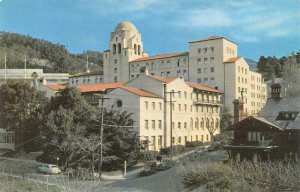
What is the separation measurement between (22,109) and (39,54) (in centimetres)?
160

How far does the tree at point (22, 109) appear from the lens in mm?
6699

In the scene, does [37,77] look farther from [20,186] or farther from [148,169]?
[148,169]

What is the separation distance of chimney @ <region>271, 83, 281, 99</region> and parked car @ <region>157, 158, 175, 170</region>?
1.49 meters

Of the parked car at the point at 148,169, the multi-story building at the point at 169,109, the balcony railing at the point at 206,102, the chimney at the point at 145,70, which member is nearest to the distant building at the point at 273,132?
the balcony railing at the point at 206,102

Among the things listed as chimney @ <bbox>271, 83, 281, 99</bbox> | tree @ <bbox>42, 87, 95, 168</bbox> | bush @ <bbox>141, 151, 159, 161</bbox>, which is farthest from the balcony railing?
tree @ <bbox>42, 87, 95, 168</bbox>

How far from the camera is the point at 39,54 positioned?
656cm

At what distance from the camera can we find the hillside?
5.94 meters

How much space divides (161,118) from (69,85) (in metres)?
1.60

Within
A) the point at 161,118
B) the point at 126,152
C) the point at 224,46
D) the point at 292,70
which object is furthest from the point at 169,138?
the point at 292,70

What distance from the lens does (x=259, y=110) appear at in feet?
17.3

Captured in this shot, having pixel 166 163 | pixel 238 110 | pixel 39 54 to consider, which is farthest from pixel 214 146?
pixel 39 54

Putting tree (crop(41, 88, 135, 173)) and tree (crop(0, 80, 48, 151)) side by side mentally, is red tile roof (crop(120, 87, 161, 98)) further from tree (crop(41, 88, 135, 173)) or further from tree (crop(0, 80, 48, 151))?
tree (crop(0, 80, 48, 151))

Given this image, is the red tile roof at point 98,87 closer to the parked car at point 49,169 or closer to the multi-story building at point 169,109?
the multi-story building at point 169,109

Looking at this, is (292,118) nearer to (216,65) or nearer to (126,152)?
(216,65)
